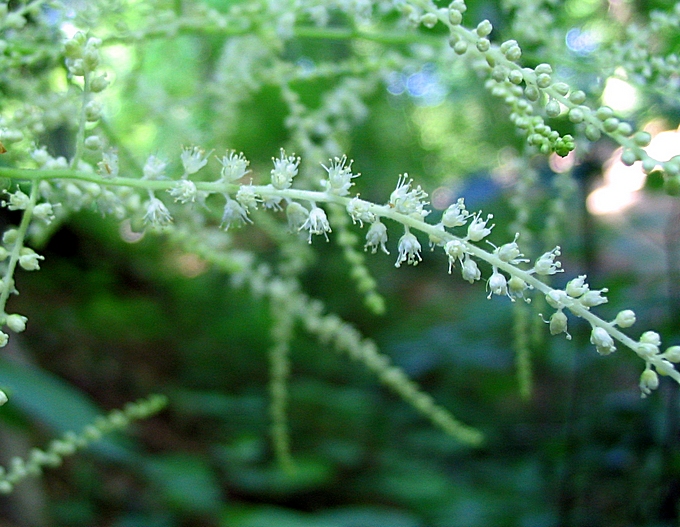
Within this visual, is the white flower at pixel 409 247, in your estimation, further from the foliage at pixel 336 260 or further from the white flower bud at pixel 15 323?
the white flower bud at pixel 15 323

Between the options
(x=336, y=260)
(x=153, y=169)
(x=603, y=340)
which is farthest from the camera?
(x=336, y=260)

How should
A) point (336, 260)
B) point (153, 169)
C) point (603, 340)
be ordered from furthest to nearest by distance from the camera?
point (336, 260) < point (153, 169) < point (603, 340)

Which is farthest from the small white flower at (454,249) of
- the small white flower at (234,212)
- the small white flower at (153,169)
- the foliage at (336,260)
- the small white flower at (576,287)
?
the small white flower at (153,169)

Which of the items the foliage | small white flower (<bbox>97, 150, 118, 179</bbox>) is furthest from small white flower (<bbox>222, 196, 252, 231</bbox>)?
small white flower (<bbox>97, 150, 118, 179</bbox>)

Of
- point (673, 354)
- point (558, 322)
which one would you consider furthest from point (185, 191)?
point (673, 354)

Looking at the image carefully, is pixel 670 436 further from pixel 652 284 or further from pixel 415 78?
pixel 415 78

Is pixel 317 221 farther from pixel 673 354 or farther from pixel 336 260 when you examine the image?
pixel 336 260

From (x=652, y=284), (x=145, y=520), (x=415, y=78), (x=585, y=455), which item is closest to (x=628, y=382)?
(x=652, y=284)
